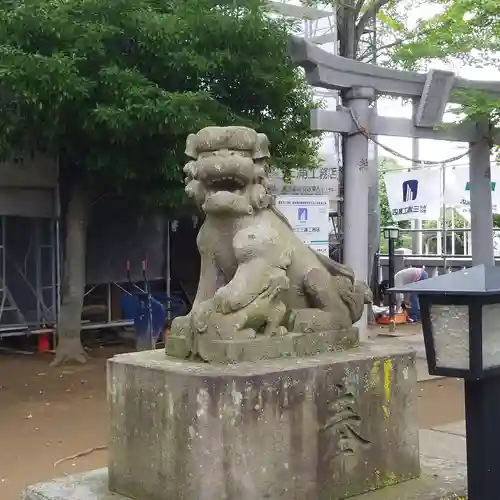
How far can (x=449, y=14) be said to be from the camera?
1059 centimetres

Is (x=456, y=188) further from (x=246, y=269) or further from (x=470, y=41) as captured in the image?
(x=246, y=269)

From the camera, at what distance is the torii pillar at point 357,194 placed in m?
9.64

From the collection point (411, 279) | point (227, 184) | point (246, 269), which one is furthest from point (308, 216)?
point (246, 269)

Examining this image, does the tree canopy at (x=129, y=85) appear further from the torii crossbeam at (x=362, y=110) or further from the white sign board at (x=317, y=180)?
the torii crossbeam at (x=362, y=110)

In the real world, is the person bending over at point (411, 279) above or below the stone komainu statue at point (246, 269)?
below

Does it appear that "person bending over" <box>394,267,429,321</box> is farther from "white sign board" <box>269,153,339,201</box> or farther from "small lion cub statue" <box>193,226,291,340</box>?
"small lion cub statue" <box>193,226,291,340</box>

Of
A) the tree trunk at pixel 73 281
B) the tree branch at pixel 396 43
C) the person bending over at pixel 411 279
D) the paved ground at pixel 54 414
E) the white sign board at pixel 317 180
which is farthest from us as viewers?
the person bending over at pixel 411 279

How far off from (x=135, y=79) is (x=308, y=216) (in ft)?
9.11

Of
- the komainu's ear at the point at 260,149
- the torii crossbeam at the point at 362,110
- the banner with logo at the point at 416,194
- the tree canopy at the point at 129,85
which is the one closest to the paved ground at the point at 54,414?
the tree canopy at the point at 129,85

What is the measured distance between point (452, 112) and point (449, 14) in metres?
1.27

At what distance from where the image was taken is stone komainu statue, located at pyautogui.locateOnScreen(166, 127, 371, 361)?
13.8 feet

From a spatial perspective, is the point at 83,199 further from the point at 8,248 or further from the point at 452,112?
the point at 452,112

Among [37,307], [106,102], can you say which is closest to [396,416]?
[106,102]

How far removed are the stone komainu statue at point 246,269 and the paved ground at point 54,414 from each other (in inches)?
87.0
